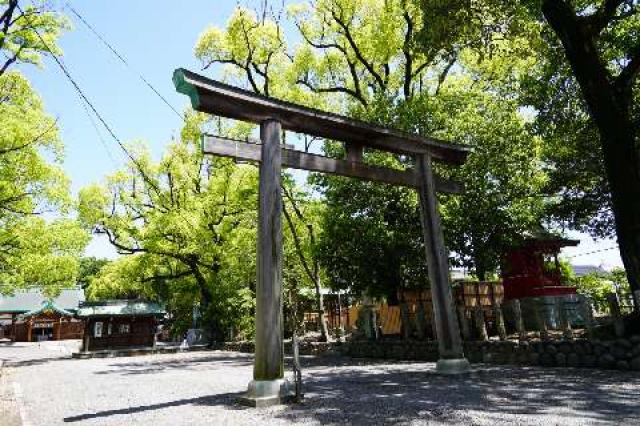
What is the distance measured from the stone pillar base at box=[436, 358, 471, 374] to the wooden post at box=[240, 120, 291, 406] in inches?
160

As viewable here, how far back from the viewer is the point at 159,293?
116ft

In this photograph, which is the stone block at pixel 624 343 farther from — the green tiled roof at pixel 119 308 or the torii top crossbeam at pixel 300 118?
the green tiled roof at pixel 119 308

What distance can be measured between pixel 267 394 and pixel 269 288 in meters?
1.62

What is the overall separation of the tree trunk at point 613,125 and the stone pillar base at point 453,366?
4.22 m

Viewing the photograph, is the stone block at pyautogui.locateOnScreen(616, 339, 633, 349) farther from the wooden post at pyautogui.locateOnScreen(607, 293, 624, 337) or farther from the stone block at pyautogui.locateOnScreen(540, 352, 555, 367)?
the stone block at pyautogui.locateOnScreen(540, 352, 555, 367)

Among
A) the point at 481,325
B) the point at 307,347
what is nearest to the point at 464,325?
the point at 481,325

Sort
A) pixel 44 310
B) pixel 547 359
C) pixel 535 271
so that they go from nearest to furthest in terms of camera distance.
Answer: pixel 547 359 < pixel 535 271 < pixel 44 310

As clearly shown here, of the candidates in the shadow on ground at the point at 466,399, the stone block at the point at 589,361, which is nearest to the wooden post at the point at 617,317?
the stone block at the point at 589,361

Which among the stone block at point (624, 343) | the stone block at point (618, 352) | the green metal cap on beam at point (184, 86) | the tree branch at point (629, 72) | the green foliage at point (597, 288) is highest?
the tree branch at point (629, 72)

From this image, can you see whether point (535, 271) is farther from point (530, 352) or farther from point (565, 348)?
point (565, 348)

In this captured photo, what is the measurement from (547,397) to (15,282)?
22486mm

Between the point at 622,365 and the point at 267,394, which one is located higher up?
the point at 267,394

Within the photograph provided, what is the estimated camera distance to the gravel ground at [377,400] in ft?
17.8

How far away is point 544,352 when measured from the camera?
1044 cm
